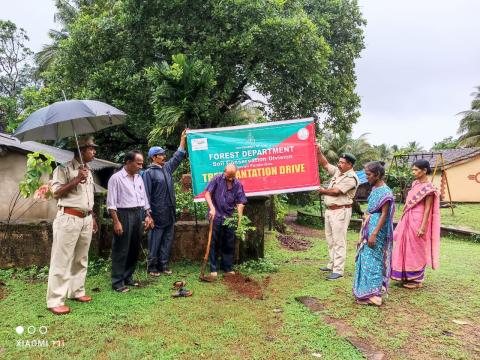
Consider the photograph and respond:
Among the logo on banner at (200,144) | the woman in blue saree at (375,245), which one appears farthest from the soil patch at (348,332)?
the logo on banner at (200,144)

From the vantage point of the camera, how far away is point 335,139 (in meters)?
26.9

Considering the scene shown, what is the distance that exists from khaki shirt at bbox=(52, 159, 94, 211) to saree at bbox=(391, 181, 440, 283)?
410cm

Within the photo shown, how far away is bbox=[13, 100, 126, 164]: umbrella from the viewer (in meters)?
3.92

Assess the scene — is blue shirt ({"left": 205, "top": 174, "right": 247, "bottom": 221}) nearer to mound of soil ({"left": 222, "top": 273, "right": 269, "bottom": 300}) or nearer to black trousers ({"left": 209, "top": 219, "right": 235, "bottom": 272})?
black trousers ({"left": 209, "top": 219, "right": 235, "bottom": 272})

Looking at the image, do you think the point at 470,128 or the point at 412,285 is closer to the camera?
the point at 412,285

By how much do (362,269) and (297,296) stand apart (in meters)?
0.84

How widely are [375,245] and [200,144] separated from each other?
10.1 ft

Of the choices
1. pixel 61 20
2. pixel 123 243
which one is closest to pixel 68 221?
pixel 123 243

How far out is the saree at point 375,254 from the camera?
4.43 m

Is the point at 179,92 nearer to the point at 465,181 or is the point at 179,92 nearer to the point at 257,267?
the point at 257,267

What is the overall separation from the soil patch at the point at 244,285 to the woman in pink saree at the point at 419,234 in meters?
1.90

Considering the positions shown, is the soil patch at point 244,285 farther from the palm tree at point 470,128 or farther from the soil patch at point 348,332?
the palm tree at point 470,128

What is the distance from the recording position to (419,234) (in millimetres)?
5086

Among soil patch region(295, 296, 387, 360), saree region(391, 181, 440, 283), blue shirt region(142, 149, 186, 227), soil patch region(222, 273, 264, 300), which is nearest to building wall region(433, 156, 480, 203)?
saree region(391, 181, 440, 283)
